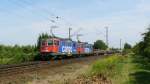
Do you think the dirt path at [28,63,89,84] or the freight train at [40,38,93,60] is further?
the freight train at [40,38,93,60]

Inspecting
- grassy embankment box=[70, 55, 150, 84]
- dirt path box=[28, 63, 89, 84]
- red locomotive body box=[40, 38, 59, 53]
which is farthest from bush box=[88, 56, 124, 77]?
red locomotive body box=[40, 38, 59, 53]

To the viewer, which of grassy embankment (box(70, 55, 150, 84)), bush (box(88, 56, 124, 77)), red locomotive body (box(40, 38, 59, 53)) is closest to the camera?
grassy embankment (box(70, 55, 150, 84))

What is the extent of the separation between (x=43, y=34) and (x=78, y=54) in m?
21.2

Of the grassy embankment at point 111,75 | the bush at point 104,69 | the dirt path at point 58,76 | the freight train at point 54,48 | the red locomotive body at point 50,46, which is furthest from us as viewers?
the freight train at point 54,48

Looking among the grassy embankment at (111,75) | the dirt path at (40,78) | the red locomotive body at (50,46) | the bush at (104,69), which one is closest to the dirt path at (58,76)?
the dirt path at (40,78)

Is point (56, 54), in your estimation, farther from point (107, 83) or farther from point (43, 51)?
point (107, 83)

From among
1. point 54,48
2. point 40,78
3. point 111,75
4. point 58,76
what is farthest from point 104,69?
point 54,48

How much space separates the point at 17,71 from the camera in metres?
27.2

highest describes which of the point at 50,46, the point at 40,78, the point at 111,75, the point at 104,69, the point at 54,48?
the point at 50,46

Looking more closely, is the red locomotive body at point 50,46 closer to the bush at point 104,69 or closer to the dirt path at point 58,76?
the bush at point 104,69

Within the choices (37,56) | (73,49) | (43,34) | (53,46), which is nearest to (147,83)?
(53,46)

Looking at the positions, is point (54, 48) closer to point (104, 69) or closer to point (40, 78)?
point (104, 69)

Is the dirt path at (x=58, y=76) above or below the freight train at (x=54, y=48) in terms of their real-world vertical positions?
below

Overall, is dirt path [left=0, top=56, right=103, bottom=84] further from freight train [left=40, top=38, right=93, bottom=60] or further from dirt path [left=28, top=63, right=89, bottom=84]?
freight train [left=40, top=38, right=93, bottom=60]
